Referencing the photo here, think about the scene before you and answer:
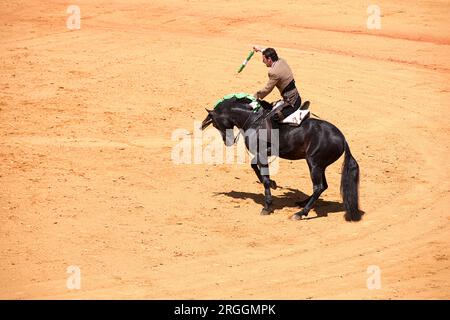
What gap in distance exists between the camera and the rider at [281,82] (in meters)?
15.7

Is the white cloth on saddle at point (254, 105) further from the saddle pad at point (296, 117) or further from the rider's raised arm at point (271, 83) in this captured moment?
the saddle pad at point (296, 117)

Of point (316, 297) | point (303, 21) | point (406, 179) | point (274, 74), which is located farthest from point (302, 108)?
point (303, 21)

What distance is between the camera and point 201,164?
1855 centimetres

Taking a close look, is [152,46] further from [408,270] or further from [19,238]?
[408,270]

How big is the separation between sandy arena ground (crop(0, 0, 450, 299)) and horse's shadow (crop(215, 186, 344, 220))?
6 cm

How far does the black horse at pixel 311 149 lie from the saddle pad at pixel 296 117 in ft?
0.33

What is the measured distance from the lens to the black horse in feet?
50.6

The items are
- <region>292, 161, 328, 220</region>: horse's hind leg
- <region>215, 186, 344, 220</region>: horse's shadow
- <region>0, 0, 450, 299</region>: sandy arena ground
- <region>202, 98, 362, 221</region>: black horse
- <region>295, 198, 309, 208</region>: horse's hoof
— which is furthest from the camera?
<region>295, 198, 309, 208</region>: horse's hoof

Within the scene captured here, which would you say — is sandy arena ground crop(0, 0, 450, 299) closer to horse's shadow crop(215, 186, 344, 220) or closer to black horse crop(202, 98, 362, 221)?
horse's shadow crop(215, 186, 344, 220)

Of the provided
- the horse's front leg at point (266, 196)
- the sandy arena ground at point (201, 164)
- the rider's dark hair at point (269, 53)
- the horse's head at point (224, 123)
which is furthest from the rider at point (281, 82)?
the sandy arena ground at point (201, 164)

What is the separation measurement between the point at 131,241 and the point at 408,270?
4.73 metres

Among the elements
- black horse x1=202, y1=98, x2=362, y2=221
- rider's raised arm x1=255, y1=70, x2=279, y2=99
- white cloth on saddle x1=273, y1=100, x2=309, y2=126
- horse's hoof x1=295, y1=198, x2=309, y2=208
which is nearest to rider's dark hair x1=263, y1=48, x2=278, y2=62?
rider's raised arm x1=255, y1=70, x2=279, y2=99

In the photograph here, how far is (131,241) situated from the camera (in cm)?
1438

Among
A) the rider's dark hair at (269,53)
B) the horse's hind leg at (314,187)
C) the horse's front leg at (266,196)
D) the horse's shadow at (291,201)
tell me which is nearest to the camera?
the horse's hind leg at (314,187)
